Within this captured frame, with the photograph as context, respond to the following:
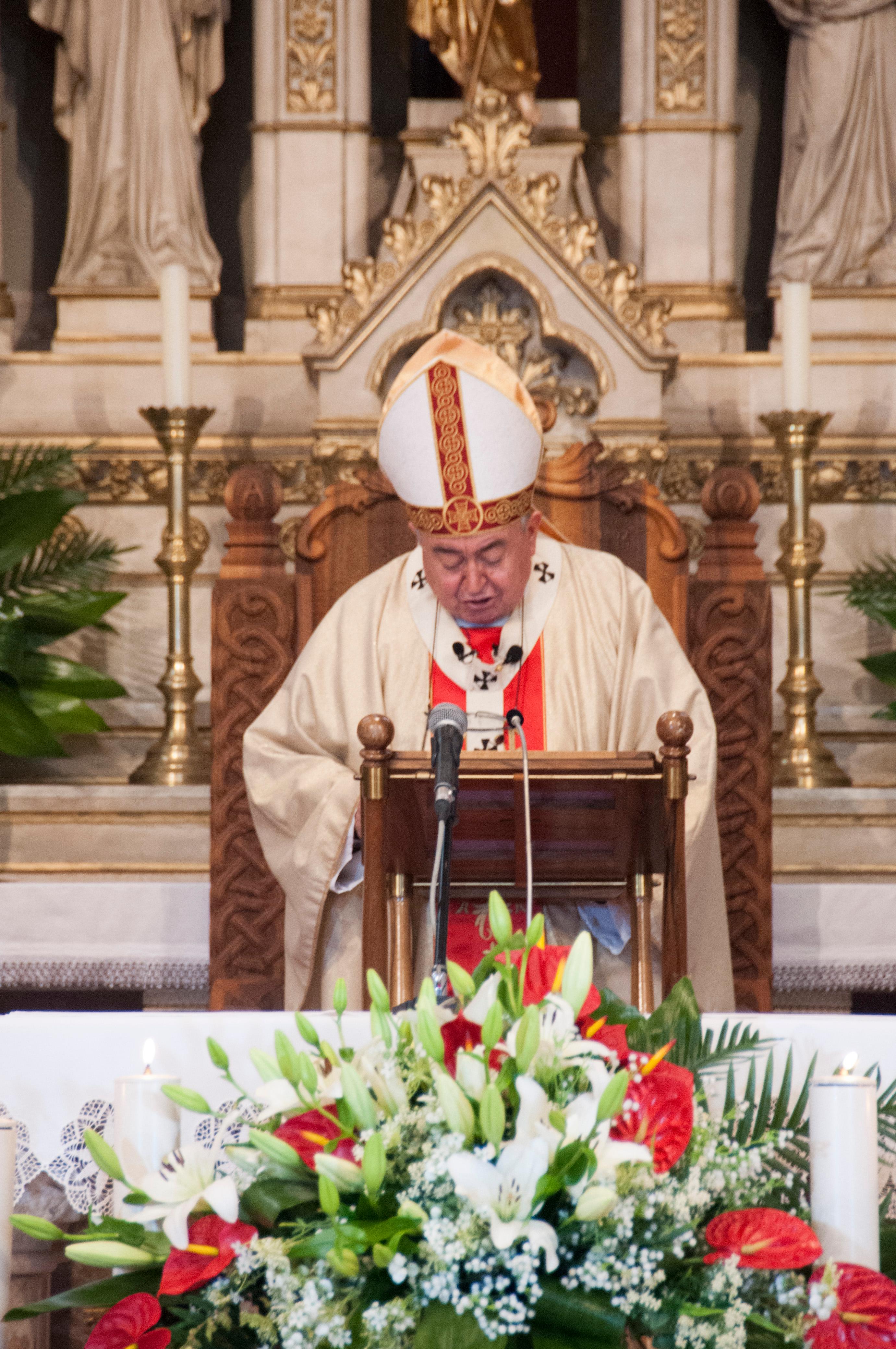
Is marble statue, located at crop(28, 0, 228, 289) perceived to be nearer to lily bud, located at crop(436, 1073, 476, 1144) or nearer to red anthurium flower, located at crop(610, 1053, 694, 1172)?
red anthurium flower, located at crop(610, 1053, 694, 1172)

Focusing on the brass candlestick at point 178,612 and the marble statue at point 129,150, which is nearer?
the brass candlestick at point 178,612

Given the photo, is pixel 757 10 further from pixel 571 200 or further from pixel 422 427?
pixel 422 427

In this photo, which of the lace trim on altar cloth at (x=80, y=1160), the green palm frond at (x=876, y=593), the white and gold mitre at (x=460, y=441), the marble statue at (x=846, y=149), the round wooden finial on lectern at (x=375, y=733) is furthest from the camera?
the marble statue at (x=846, y=149)

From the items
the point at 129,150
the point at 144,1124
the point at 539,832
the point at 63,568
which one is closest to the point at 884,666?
the point at 63,568

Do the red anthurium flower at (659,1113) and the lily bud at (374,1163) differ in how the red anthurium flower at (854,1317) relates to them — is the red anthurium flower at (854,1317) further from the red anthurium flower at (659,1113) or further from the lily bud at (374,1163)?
the lily bud at (374,1163)

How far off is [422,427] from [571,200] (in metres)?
2.61

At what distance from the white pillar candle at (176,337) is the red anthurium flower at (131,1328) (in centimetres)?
379

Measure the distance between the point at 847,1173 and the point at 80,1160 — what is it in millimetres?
977

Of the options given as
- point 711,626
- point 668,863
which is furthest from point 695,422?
point 668,863

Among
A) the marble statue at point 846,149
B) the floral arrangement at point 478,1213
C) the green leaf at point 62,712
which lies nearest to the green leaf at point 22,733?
the green leaf at point 62,712

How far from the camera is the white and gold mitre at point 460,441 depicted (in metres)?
3.81

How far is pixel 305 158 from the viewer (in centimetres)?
624

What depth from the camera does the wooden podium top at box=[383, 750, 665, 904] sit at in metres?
2.77

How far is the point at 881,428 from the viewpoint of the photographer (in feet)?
19.8
